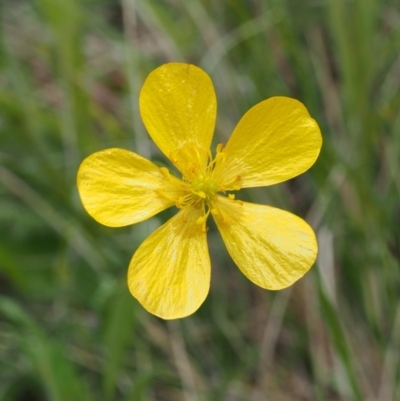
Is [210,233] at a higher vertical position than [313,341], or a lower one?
higher

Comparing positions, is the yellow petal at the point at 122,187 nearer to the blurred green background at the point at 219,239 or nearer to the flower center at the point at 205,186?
the flower center at the point at 205,186

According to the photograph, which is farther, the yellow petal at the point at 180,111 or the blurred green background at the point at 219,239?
the blurred green background at the point at 219,239

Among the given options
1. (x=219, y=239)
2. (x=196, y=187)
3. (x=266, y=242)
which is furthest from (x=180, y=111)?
(x=219, y=239)

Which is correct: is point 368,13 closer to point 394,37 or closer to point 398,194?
point 394,37

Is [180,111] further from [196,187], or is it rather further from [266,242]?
[266,242]

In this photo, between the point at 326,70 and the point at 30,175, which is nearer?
the point at 30,175

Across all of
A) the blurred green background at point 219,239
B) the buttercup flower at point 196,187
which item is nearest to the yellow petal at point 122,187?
the buttercup flower at point 196,187

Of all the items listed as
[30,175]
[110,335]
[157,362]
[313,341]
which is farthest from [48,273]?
[313,341]

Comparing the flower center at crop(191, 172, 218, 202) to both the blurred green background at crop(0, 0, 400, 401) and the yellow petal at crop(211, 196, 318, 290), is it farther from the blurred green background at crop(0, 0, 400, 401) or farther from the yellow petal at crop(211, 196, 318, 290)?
the blurred green background at crop(0, 0, 400, 401)
